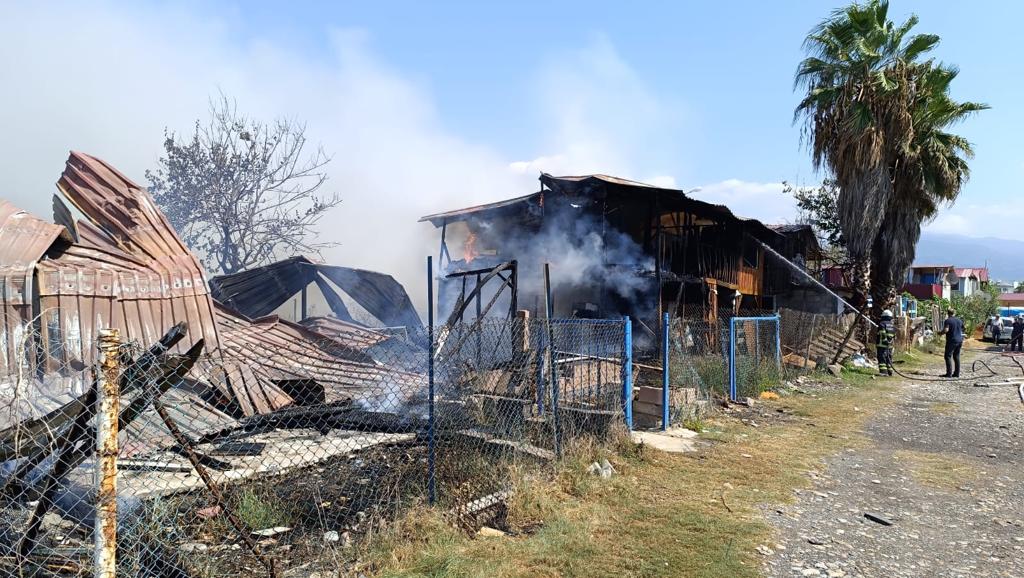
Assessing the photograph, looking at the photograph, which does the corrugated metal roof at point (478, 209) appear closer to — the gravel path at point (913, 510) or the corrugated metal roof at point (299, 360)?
the corrugated metal roof at point (299, 360)

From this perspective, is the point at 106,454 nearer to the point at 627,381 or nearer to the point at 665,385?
the point at 627,381

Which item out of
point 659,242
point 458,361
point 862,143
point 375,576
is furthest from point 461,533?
point 862,143

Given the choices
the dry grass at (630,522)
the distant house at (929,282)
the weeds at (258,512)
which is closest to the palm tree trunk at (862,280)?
the dry grass at (630,522)

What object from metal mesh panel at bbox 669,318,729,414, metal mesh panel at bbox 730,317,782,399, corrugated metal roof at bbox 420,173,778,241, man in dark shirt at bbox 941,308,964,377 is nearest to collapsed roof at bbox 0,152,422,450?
metal mesh panel at bbox 669,318,729,414

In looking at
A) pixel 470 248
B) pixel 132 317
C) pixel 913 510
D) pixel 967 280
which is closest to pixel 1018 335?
pixel 470 248

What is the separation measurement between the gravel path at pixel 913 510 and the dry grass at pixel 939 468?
0.4 inches

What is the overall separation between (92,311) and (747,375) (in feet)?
31.3

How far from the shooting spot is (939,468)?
20.1 ft

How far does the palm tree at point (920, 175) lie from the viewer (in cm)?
1658

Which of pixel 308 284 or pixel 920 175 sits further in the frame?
pixel 920 175

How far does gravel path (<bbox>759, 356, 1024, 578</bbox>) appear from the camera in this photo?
3.81 m

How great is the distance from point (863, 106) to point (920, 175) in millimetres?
2822

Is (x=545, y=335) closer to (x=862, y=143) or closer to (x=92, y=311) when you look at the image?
(x=92, y=311)

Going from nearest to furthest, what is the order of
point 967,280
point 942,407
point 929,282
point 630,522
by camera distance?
point 630,522 → point 942,407 → point 929,282 → point 967,280
